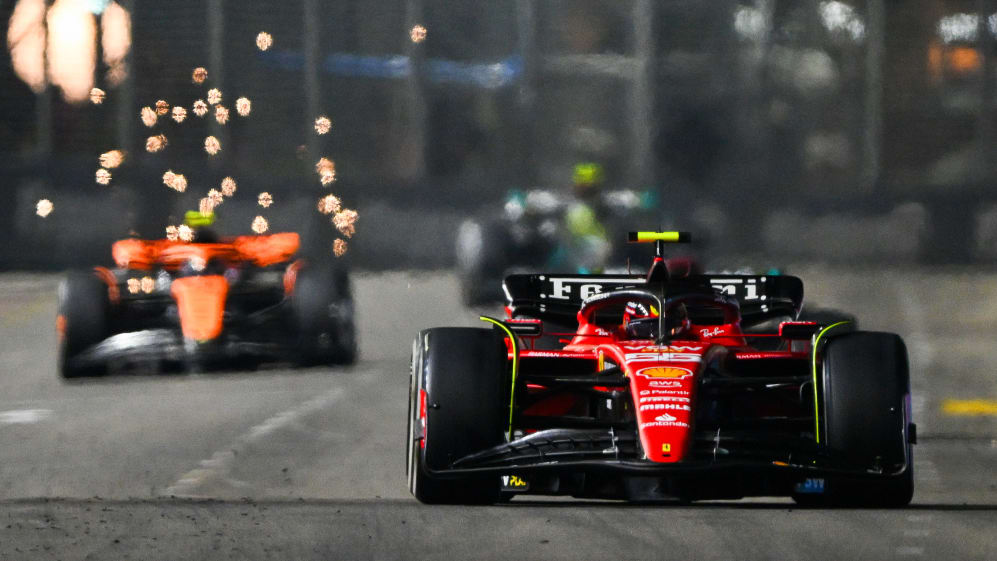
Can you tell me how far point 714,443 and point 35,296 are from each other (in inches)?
728

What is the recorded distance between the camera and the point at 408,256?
28.7 metres

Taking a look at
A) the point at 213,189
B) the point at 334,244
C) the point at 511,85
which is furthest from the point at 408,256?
the point at 511,85

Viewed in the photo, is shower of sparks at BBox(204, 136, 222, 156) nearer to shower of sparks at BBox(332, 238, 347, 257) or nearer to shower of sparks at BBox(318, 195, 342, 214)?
shower of sparks at BBox(318, 195, 342, 214)

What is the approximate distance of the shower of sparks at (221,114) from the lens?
34.1 m

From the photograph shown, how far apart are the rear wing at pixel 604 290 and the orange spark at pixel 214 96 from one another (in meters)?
21.0

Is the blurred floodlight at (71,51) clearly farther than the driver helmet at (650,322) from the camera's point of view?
Yes

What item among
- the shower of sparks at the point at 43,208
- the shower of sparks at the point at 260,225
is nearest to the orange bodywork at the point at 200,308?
the shower of sparks at the point at 260,225

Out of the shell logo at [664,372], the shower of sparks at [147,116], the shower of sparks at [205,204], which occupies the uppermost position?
the shower of sparks at [147,116]

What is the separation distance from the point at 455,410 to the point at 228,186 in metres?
21.9

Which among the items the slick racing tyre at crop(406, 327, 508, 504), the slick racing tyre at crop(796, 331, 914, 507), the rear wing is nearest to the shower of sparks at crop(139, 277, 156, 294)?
the rear wing

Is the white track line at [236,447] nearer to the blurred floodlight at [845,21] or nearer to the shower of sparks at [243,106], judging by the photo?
the shower of sparks at [243,106]

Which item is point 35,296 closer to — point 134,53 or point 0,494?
point 134,53

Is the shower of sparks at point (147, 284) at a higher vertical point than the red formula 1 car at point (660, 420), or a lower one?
lower

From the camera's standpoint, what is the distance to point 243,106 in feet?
109
